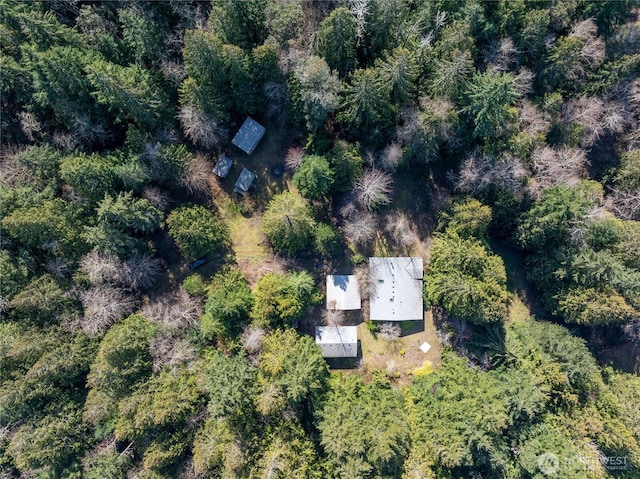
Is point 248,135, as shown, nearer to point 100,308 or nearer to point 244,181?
point 244,181

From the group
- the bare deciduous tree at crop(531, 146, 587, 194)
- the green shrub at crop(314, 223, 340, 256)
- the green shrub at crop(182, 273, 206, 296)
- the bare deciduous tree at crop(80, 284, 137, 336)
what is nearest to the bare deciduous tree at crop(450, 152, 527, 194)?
the bare deciduous tree at crop(531, 146, 587, 194)

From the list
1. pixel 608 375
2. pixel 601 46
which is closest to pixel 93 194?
pixel 601 46

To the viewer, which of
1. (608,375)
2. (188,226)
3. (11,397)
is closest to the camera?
(11,397)

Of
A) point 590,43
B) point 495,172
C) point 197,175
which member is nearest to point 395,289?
Answer: point 495,172

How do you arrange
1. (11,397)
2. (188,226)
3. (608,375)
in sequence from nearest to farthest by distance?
(11,397), (188,226), (608,375)

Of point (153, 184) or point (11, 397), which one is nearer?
point (11, 397)

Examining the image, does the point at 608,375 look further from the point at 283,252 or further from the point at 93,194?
the point at 93,194
